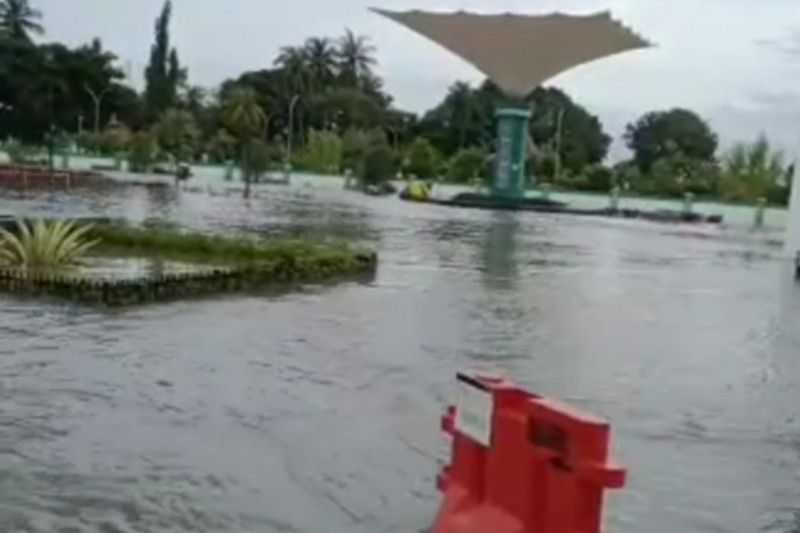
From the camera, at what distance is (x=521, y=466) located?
4449 mm

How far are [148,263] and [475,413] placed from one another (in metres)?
11.0

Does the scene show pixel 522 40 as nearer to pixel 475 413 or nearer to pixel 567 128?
pixel 475 413

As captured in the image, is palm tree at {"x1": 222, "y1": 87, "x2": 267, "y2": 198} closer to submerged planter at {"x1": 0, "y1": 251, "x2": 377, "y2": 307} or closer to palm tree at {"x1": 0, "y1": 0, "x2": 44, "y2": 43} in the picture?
palm tree at {"x1": 0, "y1": 0, "x2": 44, "y2": 43}

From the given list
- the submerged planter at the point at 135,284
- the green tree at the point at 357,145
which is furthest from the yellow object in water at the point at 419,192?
the submerged planter at the point at 135,284

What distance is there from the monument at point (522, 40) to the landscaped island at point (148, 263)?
12.5ft

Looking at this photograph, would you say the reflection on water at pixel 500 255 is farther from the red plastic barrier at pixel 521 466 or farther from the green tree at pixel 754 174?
the green tree at pixel 754 174

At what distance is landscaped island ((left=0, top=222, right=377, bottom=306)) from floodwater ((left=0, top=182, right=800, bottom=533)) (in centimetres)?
50

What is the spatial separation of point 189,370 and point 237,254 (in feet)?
23.6

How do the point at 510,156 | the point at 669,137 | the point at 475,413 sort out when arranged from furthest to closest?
the point at 669,137 → the point at 510,156 → the point at 475,413

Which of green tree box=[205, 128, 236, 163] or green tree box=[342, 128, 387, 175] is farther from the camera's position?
green tree box=[205, 128, 236, 163]

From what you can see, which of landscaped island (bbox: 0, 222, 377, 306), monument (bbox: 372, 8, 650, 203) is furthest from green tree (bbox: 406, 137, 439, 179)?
monument (bbox: 372, 8, 650, 203)

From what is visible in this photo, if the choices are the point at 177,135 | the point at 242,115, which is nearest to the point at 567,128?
the point at 242,115

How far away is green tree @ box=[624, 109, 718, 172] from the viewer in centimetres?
7500

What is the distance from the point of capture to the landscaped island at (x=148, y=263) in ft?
40.5
